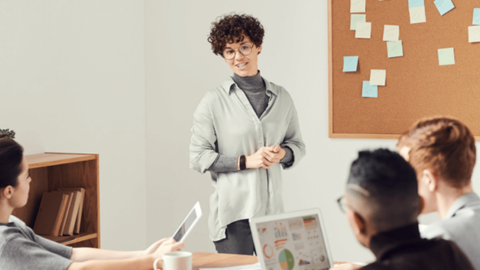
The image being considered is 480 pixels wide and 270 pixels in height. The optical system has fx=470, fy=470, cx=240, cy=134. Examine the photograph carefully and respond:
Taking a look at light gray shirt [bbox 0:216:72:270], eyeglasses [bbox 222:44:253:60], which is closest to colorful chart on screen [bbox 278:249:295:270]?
light gray shirt [bbox 0:216:72:270]

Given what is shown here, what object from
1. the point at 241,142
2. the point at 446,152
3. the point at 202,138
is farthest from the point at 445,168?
the point at 202,138

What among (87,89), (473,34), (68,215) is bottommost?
(68,215)

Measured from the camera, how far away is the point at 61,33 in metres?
2.94

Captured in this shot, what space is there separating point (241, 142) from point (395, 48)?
54.7 inches

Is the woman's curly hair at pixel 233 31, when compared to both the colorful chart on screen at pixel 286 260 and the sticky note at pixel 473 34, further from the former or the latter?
the sticky note at pixel 473 34

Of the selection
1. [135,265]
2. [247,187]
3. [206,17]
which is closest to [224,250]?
[247,187]

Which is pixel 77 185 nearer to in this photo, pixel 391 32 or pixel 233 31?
pixel 233 31

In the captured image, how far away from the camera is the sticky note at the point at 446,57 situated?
286 centimetres

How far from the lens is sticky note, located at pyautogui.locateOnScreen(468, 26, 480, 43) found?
9.13ft

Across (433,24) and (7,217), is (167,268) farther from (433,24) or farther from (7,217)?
(433,24)

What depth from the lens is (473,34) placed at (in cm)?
280

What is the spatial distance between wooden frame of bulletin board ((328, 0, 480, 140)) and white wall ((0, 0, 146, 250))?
150 centimetres

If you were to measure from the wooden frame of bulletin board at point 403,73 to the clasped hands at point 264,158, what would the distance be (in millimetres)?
1138

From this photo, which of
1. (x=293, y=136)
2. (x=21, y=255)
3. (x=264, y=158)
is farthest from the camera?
(x=293, y=136)
